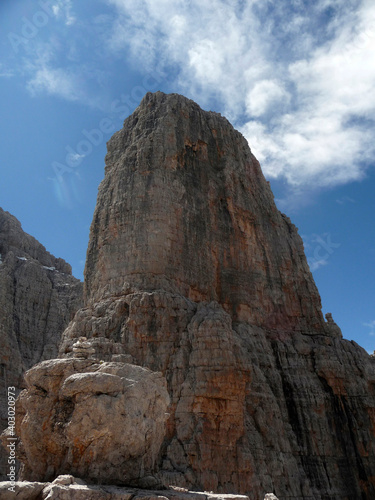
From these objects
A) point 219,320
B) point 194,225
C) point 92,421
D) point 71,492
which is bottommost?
point 71,492

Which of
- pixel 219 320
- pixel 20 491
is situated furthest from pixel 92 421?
pixel 219 320

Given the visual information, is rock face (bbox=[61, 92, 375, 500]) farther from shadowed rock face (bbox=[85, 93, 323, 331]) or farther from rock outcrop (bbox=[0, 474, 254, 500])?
rock outcrop (bbox=[0, 474, 254, 500])

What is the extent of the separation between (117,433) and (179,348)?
15685 mm

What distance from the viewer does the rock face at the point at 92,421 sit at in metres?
9.87

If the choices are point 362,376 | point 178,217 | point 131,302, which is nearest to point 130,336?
point 131,302

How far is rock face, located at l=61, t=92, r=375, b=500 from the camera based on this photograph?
76.9 ft

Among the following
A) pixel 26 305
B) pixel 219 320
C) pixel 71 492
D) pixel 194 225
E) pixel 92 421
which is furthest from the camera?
pixel 26 305

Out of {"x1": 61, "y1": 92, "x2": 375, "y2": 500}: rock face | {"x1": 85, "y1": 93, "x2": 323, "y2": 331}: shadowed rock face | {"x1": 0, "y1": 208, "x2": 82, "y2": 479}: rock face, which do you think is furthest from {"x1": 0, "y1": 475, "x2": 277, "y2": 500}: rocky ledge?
{"x1": 0, "y1": 208, "x2": 82, "y2": 479}: rock face

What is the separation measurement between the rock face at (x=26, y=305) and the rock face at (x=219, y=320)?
3369cm

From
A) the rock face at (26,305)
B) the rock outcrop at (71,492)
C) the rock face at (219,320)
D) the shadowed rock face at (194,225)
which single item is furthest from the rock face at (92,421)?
the rock face at (26,305)

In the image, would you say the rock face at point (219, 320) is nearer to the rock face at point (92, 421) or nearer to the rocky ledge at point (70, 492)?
the rock face at point (92, 421)

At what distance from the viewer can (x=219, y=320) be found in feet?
84.9

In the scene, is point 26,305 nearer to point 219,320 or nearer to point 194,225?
point 194,225

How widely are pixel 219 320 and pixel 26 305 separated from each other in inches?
2133
